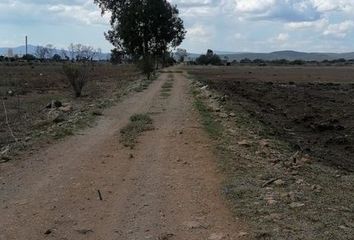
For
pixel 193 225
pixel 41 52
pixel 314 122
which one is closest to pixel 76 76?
pixel 314 122

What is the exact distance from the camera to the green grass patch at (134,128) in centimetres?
1229

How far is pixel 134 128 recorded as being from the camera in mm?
14234

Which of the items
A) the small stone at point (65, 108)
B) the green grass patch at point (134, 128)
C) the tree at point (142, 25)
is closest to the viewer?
the green grass patch at point (134, 128)

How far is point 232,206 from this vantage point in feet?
23.5

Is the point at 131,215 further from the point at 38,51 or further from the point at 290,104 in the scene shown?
the point at 38,51

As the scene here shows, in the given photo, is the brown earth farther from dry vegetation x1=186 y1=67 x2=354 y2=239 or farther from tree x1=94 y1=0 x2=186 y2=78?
tree x1=94 y1=0 x2=186 y2=78

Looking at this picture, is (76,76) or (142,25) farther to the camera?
(142,25)

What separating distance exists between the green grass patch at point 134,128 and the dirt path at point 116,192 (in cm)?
23

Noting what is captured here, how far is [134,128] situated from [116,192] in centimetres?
634

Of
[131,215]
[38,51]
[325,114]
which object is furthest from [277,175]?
[38,51]

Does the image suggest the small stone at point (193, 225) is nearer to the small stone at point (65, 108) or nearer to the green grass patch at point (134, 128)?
the green grass patch at point (134, 128)

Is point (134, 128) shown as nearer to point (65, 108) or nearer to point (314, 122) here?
point (314, 122)

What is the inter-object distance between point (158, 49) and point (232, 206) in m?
60.2

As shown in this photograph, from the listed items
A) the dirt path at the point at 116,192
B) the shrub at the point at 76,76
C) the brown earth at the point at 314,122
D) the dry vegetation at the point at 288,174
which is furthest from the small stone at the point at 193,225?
the shrub at the point at 76,76
